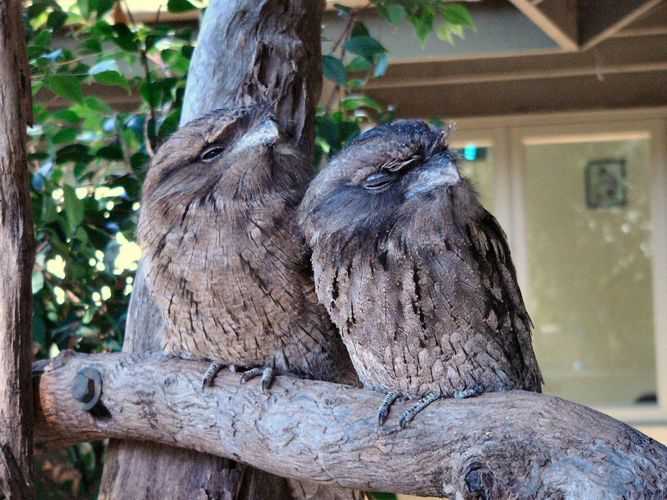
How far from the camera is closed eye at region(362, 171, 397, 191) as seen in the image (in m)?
1.60

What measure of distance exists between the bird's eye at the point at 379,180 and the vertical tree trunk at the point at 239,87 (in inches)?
23.9

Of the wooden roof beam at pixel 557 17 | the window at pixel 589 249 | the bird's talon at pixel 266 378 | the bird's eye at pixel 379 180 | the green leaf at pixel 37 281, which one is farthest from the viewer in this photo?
the window at pixel 589 249

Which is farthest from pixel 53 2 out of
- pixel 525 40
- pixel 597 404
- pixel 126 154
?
pixel 597 404

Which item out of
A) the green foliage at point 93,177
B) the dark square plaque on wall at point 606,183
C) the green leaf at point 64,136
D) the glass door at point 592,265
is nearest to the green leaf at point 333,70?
the green foliage at point 93,177

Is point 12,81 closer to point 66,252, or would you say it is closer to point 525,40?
point 66,252

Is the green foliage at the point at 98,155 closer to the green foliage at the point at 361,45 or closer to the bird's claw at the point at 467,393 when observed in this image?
the green foliage at the point at 361,45

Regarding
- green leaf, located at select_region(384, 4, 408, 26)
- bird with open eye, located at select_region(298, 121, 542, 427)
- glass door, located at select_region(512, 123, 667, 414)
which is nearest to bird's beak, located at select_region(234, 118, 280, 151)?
bird with open eye, located at select_region(298, 121, 542, 427)

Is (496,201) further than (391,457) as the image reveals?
Yes

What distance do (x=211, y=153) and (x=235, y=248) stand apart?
22 centimetres

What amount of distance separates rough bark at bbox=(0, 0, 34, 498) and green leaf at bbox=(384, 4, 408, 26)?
38.3 inches

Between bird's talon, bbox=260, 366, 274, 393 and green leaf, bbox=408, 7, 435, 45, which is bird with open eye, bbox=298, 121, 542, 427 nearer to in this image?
bird's talon, bbox=260, 366, 274, 393

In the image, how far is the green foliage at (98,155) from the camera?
2.43 metres

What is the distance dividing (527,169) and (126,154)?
3.86 meters

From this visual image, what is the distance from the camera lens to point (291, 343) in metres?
1.95
